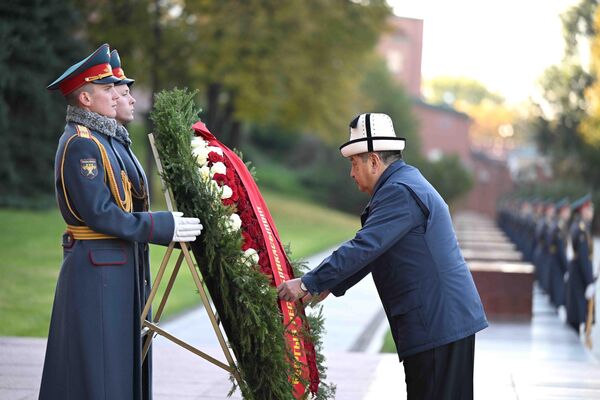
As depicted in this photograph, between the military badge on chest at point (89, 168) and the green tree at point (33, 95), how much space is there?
61.9ft

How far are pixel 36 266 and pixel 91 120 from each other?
1211cm

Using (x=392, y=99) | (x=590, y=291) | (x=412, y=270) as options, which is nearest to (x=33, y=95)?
(x=590, y=291)

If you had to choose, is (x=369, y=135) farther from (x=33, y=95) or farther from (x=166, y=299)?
(x=33, y=95)

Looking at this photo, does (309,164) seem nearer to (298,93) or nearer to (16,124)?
(298,93)

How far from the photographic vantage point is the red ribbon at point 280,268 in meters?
5.13

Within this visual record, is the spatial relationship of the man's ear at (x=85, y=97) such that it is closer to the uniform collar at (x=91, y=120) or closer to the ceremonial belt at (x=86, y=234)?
the uniform collar at (x=91, y=120)

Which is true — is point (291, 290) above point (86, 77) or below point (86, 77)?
below

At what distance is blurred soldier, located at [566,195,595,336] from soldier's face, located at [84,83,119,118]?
906 cm

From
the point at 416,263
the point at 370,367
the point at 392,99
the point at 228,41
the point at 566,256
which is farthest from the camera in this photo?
the point at 392,99

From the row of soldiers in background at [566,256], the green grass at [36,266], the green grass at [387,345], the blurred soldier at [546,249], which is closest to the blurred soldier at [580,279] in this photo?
the row of soldiers in background at [566,256]

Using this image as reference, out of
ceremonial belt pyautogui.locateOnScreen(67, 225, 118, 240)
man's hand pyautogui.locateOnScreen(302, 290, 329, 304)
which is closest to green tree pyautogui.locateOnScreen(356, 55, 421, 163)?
man's hand pyautogui.locateOnScreen(302, 290, 329, 304)

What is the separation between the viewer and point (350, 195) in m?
52.7

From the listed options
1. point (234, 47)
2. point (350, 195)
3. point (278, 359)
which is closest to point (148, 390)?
point (278, 359)

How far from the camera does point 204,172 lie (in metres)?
5.10
